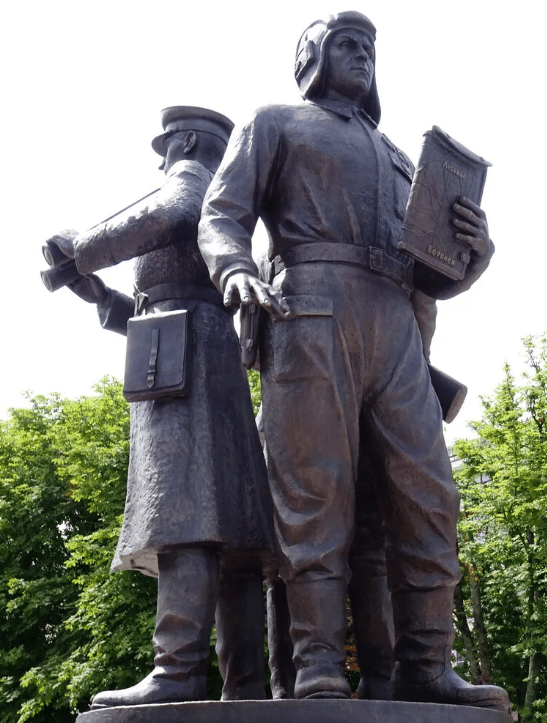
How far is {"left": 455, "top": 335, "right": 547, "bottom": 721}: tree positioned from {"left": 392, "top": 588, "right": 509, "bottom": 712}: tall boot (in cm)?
1426

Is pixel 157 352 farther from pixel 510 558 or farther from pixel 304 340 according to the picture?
pixel 510 558

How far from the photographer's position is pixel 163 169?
5852 millimetres

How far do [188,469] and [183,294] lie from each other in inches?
37.8

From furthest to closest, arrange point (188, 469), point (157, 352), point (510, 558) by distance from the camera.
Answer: point (510, 558) → point (157, 352) → point (188, 469)

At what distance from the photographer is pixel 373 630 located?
4.90 m

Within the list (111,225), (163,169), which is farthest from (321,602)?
(163,169)

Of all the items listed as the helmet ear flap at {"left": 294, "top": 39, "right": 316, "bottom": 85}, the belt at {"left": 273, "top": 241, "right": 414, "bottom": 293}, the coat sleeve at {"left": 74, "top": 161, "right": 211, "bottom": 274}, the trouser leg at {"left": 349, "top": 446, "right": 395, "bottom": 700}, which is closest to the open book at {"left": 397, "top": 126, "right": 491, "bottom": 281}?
the belt at {"left": 273, "top": 241, "right": 414, "bottom": 293}

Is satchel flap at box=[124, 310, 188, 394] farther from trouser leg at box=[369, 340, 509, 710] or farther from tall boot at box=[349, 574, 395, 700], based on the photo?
tall boot at box=[349, 574, 395, 700]

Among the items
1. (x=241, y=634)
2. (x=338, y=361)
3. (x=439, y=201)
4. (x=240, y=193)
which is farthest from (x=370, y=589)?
(x=240, y=193)

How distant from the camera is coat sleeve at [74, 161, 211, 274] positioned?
201 inches

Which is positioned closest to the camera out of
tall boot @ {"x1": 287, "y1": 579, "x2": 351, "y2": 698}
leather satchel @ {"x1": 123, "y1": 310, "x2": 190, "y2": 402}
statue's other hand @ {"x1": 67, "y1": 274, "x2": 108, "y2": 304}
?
tall boot @ {"x1": 287, "y1": 579, "x2": 351, "y2": 698}

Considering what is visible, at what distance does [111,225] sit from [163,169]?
79cm

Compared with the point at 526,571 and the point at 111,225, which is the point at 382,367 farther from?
the point at 526,571

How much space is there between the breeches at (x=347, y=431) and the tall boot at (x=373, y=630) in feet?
1.01
